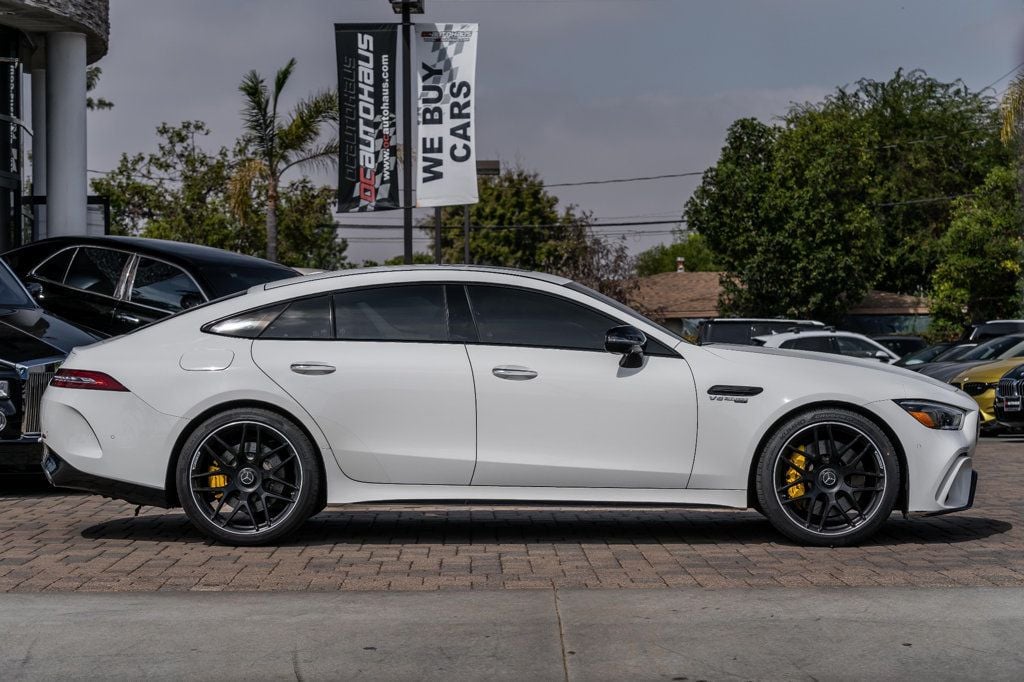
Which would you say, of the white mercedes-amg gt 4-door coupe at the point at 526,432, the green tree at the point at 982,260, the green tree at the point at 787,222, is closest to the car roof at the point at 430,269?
the white mercedes-amg gt 4-door coupe at the point at 526,432

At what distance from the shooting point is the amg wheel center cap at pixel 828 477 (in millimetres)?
6820

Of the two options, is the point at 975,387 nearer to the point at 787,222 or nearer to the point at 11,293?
the point at 11,293

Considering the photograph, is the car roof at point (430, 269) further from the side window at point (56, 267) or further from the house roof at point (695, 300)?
the house roof at point (695, 300)

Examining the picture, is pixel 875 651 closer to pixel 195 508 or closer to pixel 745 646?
pixel 745 646

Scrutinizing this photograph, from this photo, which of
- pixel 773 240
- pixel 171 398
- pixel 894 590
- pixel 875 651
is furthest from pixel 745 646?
pixel 773 240

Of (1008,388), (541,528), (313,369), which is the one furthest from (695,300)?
(313,369)

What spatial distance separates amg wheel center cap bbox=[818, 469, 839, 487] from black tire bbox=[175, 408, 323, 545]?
263 centimetres

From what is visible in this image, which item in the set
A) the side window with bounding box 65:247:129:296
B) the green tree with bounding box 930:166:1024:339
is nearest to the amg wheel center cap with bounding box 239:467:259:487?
the side window with bounding box 65:247:129:296

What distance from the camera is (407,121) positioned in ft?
64.2

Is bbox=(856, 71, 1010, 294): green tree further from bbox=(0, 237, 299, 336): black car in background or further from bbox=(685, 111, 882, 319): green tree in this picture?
bbox=(0, 237, 299, 336): black car in background

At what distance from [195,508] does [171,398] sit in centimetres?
59

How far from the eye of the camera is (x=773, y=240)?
2094 inches

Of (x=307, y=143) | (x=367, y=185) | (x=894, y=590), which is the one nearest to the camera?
(x=894, y=590)

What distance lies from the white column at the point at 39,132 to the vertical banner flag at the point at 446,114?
28.3ft
